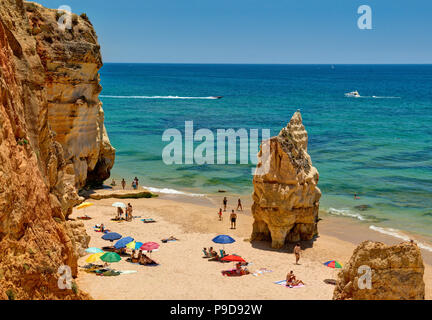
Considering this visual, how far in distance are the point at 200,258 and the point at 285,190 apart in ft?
16.0

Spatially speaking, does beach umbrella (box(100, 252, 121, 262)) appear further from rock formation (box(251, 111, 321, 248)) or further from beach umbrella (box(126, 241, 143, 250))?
rock formation (box(251, 111, 321, 248))

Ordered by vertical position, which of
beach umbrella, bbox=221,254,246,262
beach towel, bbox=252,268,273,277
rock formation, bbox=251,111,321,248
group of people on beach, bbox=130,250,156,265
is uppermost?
rock formation, bbox=251,111,321,248

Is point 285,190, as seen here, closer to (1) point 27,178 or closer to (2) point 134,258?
(2) point 134,258

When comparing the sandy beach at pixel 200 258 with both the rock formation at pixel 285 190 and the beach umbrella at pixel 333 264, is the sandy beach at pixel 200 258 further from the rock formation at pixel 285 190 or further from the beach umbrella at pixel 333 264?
the rock formation at pixel 285 190

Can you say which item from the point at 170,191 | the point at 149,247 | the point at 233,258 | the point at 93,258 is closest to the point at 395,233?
the point at 233,258

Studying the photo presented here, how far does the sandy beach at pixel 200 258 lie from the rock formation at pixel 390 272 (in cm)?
606

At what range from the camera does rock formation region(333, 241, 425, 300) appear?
10914mm

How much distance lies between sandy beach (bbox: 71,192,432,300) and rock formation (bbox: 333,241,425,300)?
6.06 m

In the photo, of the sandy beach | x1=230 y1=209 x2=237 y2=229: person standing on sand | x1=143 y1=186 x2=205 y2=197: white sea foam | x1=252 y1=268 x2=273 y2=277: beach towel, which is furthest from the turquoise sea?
x1=252 y1=268 x2=273 y2=277: beach towel

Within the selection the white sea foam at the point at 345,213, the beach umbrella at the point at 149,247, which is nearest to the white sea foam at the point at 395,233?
the white sea foam at the point at 345,213
